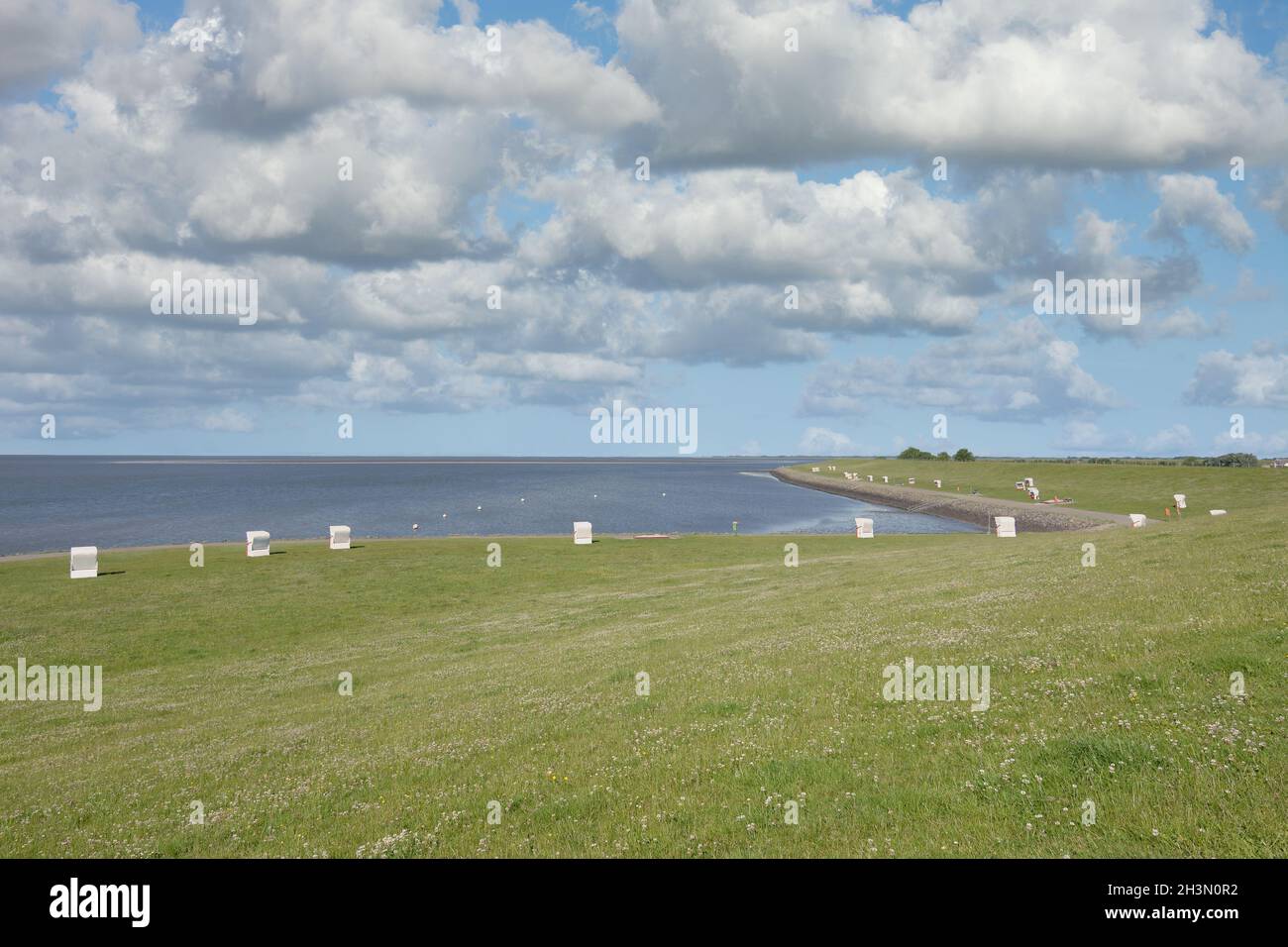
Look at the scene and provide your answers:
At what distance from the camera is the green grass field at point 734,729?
32.0 ft

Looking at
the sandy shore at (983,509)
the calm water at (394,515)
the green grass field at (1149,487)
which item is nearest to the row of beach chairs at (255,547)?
the calm water at (394,515)

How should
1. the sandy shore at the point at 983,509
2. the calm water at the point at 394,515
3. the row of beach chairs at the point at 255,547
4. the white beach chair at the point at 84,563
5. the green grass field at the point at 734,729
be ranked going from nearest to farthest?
the green grass field at the point at 734,729, the white beach chair at the point at 84,563, the row of beach chairs at the point at 255,547, the sandy shore at the point at 983,509, the calm water at the point at 394,515

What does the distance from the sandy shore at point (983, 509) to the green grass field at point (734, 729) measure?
4922cm

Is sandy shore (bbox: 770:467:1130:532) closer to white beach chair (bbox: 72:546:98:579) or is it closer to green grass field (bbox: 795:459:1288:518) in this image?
green grass field (bbox: 795:459:1288:518)

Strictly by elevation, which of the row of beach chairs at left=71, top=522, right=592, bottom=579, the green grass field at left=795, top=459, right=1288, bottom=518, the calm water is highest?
the green grass field at left=795, top=459, right=1288, bottom=518

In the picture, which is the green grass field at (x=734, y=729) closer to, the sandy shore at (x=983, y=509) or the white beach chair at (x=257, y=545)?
the white beach chair at (x=257, y=545)

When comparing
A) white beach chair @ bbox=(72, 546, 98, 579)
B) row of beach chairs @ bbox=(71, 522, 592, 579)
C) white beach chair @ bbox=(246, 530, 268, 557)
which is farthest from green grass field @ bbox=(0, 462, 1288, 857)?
white beach chair @ bbox=(246, 530, 268, 557)

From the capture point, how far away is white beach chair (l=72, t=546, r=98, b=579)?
49500mm

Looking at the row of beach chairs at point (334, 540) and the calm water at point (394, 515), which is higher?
the row of beach chairs at point (334, 540)

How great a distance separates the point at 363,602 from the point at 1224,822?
142 feet

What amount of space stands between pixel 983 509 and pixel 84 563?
105m

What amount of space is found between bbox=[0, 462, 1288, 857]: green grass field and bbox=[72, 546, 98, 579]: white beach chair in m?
15.5

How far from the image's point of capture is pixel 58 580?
4859 cm
